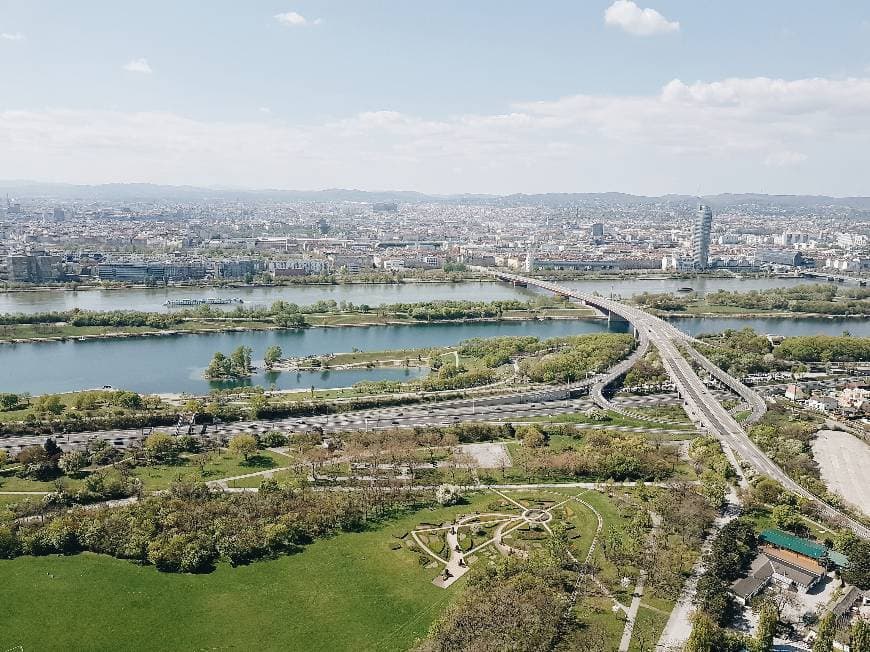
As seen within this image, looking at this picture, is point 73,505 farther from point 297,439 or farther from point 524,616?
point 524,616

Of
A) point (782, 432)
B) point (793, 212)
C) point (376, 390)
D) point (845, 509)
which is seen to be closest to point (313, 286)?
point (376, 390)

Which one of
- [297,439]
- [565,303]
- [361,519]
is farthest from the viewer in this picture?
[565,303]

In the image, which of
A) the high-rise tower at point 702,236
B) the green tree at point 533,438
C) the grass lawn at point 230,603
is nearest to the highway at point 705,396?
the green tree at point 533,438

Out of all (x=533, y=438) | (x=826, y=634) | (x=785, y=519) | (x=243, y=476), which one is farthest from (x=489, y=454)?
(x=826, y=634)

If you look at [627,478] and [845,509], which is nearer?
[845,509]

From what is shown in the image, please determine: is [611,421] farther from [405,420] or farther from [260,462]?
[260,462]

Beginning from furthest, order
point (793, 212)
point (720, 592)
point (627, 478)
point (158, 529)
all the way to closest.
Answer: point (793, 212), point (627, 478), point (158, 529), point (720, 592)
